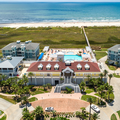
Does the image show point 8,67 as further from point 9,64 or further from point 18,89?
point 18,89

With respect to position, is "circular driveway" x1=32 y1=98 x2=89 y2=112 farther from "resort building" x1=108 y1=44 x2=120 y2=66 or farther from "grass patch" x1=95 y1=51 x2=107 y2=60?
"grass patch" x1=95 y1=51 x2=107 y2=60

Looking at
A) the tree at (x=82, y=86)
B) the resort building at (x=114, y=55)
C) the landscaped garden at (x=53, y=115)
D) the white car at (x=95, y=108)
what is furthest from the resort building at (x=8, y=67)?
the resort building at (x=114, y=55)

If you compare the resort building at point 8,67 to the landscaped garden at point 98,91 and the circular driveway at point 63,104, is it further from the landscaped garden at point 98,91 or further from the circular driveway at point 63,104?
the landscaped garden at point 98,91

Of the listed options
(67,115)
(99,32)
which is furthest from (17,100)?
(99,32)

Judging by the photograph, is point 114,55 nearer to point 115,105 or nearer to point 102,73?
point 102,73

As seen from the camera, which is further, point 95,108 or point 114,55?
point 114,55

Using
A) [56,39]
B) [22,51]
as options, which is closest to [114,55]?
[22,51]

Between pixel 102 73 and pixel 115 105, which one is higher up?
pixel 102 73

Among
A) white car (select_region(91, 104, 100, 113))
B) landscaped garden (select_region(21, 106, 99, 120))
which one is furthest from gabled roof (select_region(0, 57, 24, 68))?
white car (select_region(91, 104, 100, 113))
